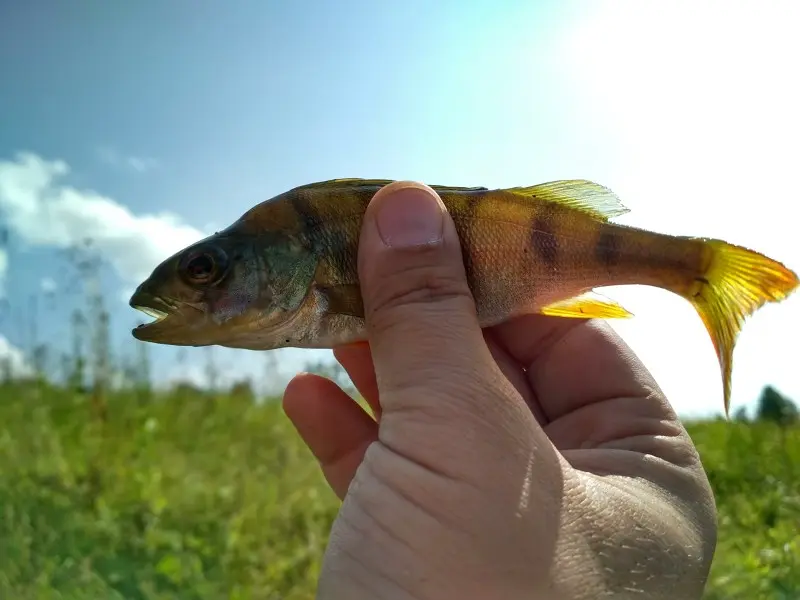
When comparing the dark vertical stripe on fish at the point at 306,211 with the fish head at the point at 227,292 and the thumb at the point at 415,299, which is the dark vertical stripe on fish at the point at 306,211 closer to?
the fish head at the point at 227,292

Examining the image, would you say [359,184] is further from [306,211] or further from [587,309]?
[587,309]

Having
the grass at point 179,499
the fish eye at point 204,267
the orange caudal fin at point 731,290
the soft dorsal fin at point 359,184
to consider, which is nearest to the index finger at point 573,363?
the orange caudal fin at point 731,290

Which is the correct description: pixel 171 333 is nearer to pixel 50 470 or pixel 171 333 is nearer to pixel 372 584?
pixel 372 584

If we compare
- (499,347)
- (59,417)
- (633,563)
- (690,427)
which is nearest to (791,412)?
(690,427)

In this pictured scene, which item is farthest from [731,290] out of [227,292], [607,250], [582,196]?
[227,292]

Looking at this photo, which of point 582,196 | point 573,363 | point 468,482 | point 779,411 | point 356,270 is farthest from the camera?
point 779,411

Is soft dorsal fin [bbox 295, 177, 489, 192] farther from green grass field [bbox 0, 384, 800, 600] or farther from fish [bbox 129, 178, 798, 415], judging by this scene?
green grass field [bbox 0, 384, 800, 600]

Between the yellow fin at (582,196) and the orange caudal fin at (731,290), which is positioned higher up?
the yellow fin at (582,196)
